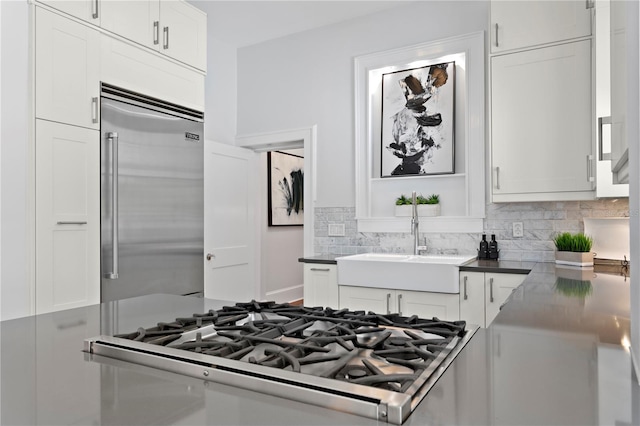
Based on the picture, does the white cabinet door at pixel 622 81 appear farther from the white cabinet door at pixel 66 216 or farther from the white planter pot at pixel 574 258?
the white cabinet door at pixel 66 216

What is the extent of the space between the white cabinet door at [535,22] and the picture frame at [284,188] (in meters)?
3.27

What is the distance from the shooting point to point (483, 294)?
2846mm

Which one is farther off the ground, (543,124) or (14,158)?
(543,124)

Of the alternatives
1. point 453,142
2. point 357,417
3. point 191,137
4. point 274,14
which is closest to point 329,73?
point 274,14

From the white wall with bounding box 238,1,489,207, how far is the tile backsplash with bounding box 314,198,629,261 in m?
0.48

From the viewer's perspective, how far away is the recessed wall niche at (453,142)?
3465mm

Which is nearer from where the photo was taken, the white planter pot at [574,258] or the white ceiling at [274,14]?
the white planter pot at [574,258]

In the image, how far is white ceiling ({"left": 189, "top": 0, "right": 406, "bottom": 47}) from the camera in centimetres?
378

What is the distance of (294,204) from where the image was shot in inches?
245

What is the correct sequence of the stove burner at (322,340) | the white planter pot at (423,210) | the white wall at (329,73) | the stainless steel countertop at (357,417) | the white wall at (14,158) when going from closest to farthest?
the stainless steel countertop at (357,417), the stove burner at (322,340), the white wall at (14,158), the white planter pot at (423,210), the white wall at (329,73)

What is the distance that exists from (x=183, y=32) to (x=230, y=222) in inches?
65.7

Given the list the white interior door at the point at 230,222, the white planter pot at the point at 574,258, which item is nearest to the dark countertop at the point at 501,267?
the white planter pot at the point at 574,258

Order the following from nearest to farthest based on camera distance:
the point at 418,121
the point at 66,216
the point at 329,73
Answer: the point at 66,216
the point at 418,121
the point at 329,73

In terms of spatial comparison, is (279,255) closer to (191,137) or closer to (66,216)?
(191,137)
